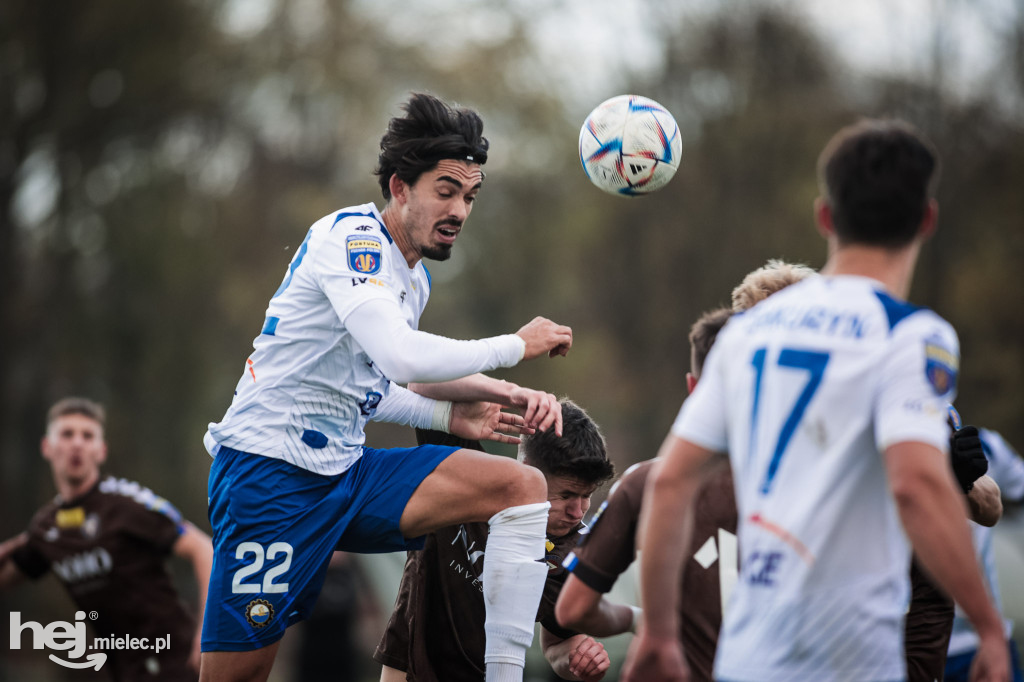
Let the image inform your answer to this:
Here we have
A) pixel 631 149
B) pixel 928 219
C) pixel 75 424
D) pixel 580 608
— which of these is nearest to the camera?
pixel 928 219

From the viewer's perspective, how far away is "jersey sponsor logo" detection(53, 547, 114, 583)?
743 cm

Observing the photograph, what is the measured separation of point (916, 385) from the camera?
250 centimetres

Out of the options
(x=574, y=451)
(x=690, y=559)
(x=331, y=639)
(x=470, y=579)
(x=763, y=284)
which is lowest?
(x=331, y=639)

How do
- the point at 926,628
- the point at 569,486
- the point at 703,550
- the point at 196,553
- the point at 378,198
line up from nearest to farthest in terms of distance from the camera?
1. the point at 703,550
2. the point at 926,628
3. the point at 569,486
4. the point at 196,553
5. the point at 378,198

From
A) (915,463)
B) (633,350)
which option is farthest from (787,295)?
(633,350)

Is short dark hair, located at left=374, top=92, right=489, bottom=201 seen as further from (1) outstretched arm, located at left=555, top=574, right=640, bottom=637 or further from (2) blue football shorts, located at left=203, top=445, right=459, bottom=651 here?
(1) outstretched arm, located at left=555, top=574, right=640, bottom=637

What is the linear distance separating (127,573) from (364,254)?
4.19m

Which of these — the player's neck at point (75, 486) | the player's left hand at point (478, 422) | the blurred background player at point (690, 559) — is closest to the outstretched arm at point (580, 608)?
the blurred background player at point (690, 559)

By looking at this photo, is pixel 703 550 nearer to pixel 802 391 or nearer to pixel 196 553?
pixel 802 391

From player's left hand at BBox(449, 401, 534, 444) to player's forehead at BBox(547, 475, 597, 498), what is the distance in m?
0.26

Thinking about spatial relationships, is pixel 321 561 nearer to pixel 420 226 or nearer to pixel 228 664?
pixel 228 664

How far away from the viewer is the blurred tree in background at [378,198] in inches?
762

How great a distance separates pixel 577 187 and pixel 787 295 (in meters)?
25.4

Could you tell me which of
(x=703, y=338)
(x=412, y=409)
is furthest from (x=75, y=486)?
(x=703, y=338)
